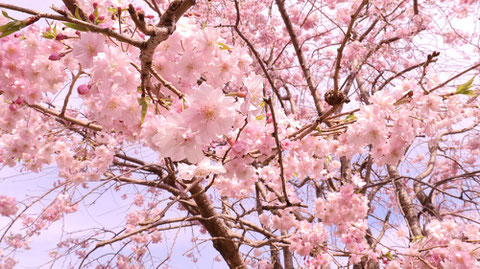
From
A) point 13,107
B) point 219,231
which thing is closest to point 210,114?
point 13,107

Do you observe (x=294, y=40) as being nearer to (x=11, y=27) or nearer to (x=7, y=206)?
(x=11, y=27)

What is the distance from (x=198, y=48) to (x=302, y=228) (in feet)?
6.84

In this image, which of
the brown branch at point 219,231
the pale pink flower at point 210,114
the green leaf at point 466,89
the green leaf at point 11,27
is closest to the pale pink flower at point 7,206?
the brown branch at point 219,231

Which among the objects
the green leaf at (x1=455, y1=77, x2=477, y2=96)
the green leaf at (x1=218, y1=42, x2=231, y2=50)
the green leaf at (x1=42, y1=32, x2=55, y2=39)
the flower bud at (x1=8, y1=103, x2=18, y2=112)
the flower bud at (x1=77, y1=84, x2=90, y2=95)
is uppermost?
the flower bud at (x1=8, y1=103, x2=18, y2=112)

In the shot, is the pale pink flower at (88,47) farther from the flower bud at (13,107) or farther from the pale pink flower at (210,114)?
the flower bud at (13,107)

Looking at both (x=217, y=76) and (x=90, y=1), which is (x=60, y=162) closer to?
(x=90, y=1)

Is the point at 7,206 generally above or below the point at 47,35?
above

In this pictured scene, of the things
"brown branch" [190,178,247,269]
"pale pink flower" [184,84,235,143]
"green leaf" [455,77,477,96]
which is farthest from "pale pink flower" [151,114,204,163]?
"brown branch" [190,178,247,269]

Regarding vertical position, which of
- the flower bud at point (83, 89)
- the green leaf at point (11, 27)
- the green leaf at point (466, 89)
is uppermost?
the flower bud at point (83, 89)

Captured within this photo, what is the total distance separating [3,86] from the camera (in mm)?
1631

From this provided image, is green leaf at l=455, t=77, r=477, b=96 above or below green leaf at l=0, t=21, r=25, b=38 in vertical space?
above

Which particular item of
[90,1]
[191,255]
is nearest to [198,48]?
[90,1]

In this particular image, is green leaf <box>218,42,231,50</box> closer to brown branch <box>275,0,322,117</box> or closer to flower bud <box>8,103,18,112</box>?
flower bud <box>8,103,18,112</box>

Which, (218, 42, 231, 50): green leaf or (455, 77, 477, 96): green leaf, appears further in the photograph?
(455, 77, 477, 96): green leaf
